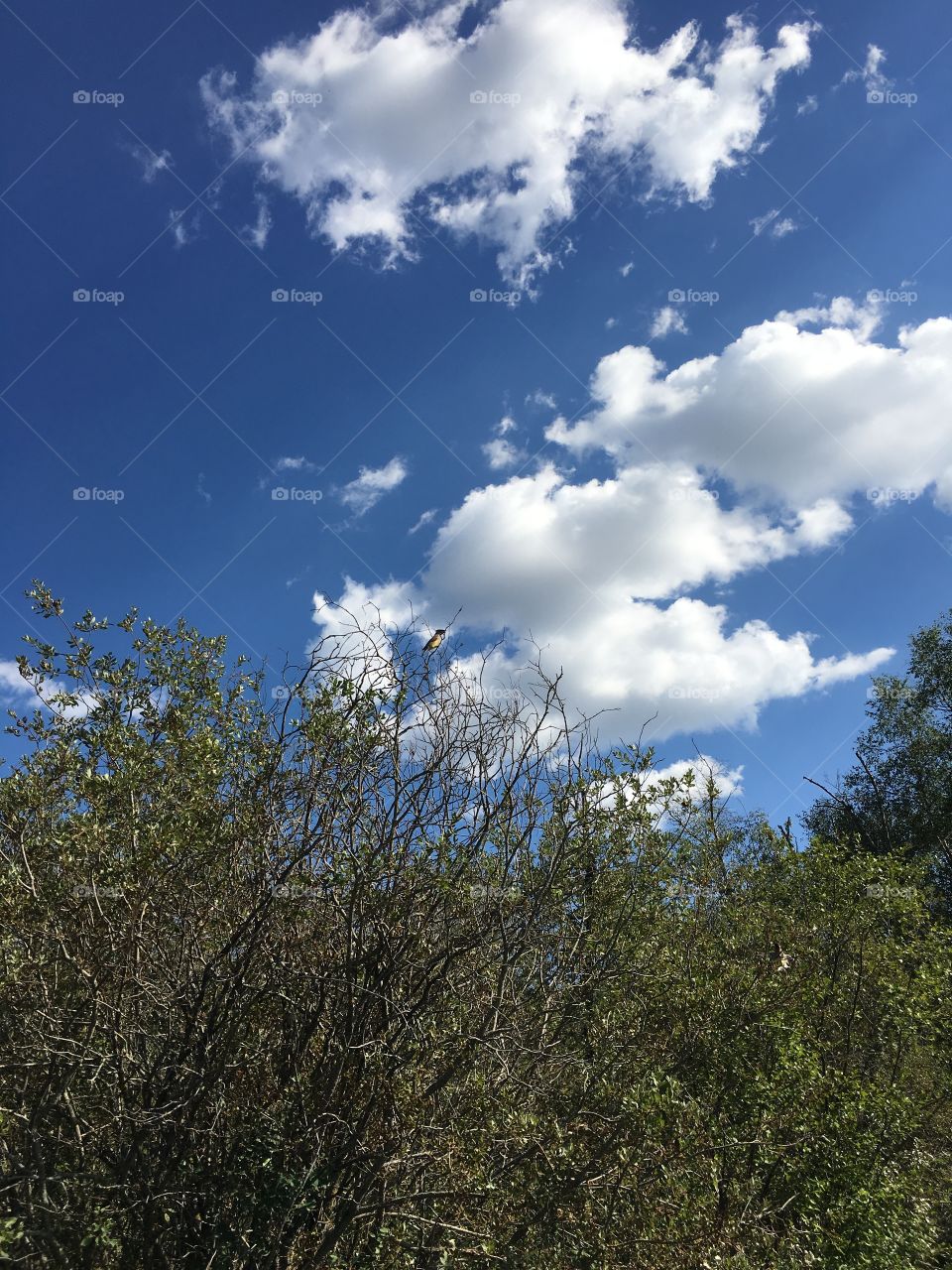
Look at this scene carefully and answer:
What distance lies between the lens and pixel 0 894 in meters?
5.61

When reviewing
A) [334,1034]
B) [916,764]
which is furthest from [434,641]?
[916,764]

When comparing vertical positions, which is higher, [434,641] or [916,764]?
[916,764]

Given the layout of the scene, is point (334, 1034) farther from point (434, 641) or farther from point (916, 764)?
point (916, 764)

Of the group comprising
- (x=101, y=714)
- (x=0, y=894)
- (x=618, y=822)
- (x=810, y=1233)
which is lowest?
(x=0, y=894)

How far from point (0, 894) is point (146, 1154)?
1909 mm

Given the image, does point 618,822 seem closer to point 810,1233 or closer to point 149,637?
point 810,1233

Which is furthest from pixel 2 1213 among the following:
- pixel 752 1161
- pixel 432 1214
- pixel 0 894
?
pixel 752 1161

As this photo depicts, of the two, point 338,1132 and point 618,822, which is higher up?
point 618,822

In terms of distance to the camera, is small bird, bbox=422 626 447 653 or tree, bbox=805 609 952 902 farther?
tree, bbox=805 609 952 902

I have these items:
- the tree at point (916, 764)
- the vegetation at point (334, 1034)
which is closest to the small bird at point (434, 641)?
the vegetation at point (334, 1034)

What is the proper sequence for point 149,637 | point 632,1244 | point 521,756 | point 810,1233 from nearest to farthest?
point 632,1244
point 521,756
point 810,1233
point 149,637

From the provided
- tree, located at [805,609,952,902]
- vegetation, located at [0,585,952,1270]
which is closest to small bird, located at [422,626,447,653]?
vegetation, located at [0,585,952,1270]

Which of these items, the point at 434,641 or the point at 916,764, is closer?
the point at 434,641

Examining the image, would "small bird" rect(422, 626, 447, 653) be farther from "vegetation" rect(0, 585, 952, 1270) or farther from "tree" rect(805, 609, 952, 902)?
"tree" rect(805, 609, 952, 902)
